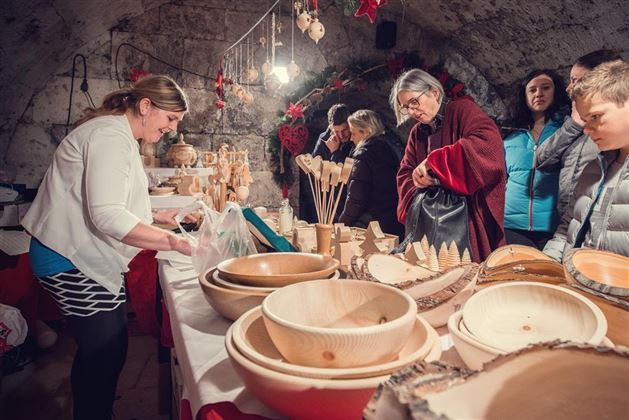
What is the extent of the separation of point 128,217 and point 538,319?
4.56 ft

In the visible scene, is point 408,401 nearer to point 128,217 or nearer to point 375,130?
point 128,217

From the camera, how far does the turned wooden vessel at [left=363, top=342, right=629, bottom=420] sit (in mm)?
494

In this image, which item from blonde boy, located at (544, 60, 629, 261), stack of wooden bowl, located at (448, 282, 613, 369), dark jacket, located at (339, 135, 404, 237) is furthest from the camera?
dark jacket, located at (339, 135, 404, 237)

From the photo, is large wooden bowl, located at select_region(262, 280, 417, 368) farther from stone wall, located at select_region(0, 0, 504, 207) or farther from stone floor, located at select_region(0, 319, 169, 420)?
stone wall, located at select_region(0, 0, 504, 207)

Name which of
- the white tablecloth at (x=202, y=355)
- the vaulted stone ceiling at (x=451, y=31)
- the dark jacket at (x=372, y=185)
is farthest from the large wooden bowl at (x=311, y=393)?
the vaulted stone ceiling at (x=451, y=31)

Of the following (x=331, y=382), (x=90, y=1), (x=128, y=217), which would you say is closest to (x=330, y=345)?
(x=331, y=382)

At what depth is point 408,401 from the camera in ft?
1.50

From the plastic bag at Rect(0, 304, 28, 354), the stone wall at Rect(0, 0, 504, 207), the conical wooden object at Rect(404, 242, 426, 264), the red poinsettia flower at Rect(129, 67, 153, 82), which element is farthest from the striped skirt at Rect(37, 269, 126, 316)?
the red poinsettia flower at Rect(129, 67, 153, 82)

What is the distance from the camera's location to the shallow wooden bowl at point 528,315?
77cm

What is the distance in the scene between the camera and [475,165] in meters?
2.39

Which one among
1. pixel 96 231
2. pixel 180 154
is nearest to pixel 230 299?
pixel 96 231

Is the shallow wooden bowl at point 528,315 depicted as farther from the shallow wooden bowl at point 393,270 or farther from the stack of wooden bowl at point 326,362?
the shallow wooden bowl at point 393,270

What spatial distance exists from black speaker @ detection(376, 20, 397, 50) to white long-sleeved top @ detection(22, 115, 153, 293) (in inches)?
213

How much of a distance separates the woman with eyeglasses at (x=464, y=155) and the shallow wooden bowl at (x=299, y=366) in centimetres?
174
